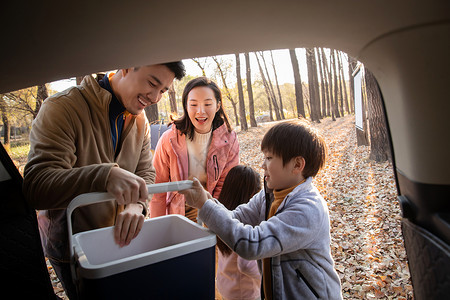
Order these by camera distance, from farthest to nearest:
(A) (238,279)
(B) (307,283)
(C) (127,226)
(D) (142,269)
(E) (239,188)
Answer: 1. (E) (239,188)
2. (A) (238,279)
3. (B) (307,283)
4. (C) (127,226)
5. (D) (142,269)

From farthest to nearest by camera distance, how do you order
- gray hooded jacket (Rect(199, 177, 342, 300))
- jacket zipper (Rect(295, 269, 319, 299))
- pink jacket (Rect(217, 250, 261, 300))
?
pink jacket (Rect(217, 250, 261, 300)) < jacket zipper (Rect(295, 269, 319, 299)) < gray hooded jacket (Rect(199, 177, 342, 300))

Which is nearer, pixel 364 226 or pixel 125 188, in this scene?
pixel 125 188

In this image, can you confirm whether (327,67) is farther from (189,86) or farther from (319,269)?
(319,269)

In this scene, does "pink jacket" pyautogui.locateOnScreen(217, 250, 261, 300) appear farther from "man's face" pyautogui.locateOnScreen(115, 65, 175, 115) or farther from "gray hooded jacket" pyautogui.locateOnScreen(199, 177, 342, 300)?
"man's face" pyautogui.locateOnScreen(115, 65, 175, 115)

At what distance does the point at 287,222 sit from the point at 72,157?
985 mm

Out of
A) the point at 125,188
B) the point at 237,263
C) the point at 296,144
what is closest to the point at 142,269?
the point at 125,188

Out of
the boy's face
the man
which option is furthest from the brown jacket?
the boy's face

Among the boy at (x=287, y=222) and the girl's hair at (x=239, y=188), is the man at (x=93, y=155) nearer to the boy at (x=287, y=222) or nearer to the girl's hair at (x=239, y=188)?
the boy at (x=287, y=222)

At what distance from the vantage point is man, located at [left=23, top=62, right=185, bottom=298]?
1.09 meters

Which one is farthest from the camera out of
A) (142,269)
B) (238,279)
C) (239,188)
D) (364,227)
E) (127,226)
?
(364,227)

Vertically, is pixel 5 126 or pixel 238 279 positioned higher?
pixel 5 126

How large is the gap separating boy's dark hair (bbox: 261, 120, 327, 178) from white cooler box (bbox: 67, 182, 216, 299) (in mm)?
590

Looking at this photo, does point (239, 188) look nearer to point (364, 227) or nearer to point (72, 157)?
point (72, 157)

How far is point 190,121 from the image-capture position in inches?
116
